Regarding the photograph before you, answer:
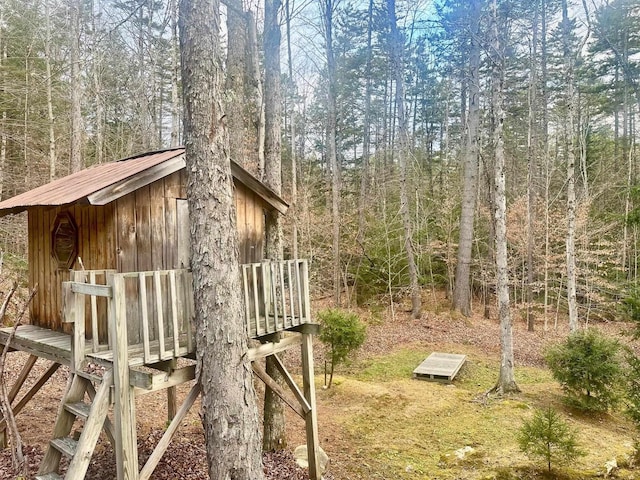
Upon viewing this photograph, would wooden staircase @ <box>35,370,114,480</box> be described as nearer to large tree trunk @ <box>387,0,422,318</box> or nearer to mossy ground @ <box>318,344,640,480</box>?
mossy ground @ <box>318,344,640,480</box>

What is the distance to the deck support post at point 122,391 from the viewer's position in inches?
152

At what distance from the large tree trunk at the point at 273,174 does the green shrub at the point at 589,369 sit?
19.8 feet

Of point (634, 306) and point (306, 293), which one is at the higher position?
point (306, 293)

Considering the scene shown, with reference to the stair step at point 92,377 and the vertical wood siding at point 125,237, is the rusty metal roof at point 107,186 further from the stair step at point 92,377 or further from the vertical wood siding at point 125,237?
the stair step at point 92,377

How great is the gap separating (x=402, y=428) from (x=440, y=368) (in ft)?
11.6

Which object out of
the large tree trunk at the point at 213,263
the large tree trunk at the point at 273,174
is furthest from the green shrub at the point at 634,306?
the large tree trunk at the point at 213,263

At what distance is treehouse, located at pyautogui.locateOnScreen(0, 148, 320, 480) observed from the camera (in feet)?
13.1

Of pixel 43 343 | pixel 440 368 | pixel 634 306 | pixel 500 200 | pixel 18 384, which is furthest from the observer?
pixel 440 368

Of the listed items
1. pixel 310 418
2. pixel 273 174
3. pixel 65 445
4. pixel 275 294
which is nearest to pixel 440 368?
pixel 310 418

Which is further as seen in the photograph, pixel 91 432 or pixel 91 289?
pixel 91 289

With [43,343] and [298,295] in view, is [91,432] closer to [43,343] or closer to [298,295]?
[43,343]

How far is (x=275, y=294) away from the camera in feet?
18.7

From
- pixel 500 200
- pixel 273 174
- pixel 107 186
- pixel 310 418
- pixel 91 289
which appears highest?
pixel 273 174

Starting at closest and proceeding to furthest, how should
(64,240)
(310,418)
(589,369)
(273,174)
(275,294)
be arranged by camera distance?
(64,240), (275,294), (310,418), (273,174), (589,369)
